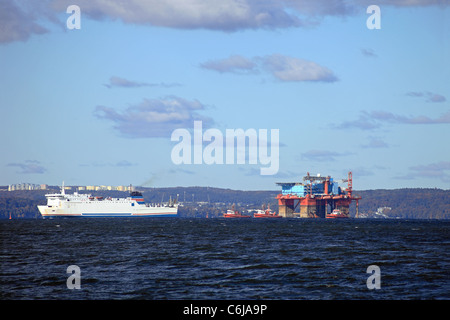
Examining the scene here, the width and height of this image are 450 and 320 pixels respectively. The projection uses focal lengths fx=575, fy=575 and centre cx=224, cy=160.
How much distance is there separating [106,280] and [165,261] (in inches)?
479

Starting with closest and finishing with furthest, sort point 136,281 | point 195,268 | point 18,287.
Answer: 1. point 18,287
2. point 136,281
3. point 195,268

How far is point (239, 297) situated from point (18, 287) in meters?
14.3

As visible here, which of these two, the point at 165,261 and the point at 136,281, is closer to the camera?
the point at 136,281

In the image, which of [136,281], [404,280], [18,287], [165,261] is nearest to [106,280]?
[136,281]
